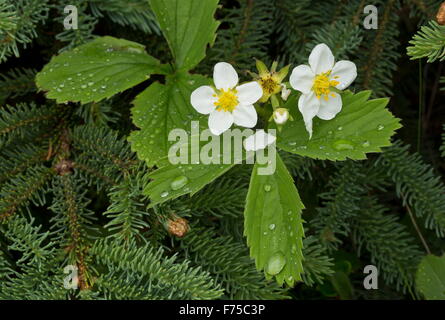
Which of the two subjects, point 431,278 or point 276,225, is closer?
point 276,225

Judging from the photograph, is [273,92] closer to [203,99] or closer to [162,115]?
[203,99]

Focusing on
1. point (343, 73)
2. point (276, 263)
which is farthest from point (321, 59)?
point (276, 263)

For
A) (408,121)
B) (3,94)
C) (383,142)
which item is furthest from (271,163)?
(408,121)

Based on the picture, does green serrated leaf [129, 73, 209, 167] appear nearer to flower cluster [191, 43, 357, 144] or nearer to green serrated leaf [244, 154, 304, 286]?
flower cluster [191, 43, 357, 144]

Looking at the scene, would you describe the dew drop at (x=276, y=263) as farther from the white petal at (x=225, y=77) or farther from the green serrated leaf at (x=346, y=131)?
the white petal at (x=225, y=77)

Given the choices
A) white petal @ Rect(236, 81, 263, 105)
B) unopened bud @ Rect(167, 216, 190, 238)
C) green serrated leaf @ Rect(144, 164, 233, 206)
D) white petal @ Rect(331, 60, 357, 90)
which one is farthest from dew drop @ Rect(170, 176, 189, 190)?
white petal @ Rect(331, 60, 357, 90)

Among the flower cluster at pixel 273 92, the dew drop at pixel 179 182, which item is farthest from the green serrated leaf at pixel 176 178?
the flower cluster at pixel 273 92
